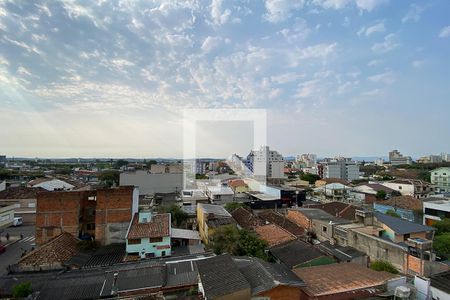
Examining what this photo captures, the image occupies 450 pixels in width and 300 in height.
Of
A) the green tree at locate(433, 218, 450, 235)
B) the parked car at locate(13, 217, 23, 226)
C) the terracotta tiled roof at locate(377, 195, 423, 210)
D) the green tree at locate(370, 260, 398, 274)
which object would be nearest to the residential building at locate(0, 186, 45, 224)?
the parked car at locate(13, 217, 23, 226)

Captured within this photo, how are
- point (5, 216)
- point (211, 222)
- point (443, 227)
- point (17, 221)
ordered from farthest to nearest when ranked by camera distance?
point (17, 221) < point (5, 216) < point (443, 227) < point (211, 222)

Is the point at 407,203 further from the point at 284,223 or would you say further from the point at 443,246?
the point at 284,223

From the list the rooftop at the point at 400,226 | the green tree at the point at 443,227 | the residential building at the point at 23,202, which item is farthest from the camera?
the residential building at the point at 23,202

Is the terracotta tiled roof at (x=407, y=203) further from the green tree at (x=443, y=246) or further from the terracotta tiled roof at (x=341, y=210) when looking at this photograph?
the green tree at (x=443, y=246)

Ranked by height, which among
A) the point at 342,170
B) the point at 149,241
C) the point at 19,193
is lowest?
the point at 149,241

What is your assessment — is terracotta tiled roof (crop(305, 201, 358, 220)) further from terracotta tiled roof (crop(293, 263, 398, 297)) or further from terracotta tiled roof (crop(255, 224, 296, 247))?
terracotta tiled roof (crop(293, 263, 398, 297))

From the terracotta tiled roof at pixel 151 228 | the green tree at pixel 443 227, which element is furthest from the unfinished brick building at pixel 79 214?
the green tree at pixel 443 227

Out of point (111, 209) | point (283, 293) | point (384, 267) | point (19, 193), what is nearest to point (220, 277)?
point (283, 293)

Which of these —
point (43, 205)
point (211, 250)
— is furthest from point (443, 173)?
point (43, 205)
